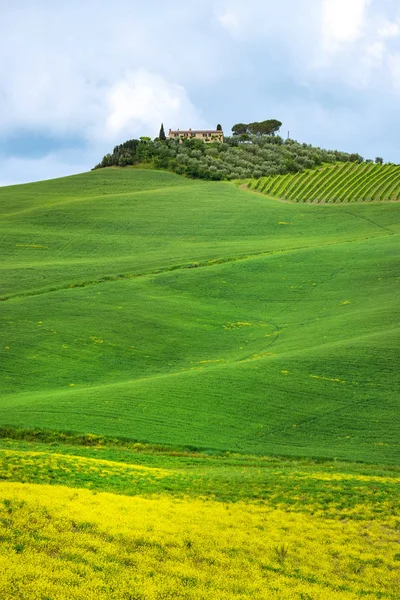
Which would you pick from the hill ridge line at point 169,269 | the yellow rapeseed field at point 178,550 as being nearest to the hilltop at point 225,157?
the hill ridge line at point 169,269

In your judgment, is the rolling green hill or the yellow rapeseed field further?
the rolling green hill

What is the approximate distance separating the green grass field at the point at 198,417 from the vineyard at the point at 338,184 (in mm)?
26924

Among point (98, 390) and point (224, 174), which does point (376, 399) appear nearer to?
point (98, 390)

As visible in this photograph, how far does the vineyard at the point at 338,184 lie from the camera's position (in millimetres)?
109688

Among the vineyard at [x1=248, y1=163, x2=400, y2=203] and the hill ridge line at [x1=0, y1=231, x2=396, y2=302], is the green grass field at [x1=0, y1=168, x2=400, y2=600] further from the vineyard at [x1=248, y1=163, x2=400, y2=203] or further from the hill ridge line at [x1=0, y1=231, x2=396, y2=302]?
the vineyard at [x1=248, y1=163, x2=400, y2=203]

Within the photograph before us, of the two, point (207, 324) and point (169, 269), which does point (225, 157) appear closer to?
point (169, 269)

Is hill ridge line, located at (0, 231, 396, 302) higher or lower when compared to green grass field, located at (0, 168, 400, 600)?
higher

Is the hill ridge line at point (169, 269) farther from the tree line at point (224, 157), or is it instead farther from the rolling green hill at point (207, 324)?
the tree line at point (224, 157)

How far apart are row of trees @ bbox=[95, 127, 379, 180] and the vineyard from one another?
5.04 meters

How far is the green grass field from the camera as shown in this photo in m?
18.0

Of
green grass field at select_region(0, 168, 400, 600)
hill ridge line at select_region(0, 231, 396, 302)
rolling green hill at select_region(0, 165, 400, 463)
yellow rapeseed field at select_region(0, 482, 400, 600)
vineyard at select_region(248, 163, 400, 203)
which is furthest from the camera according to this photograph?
vineyard at select_region(248, 163, 400, 203)

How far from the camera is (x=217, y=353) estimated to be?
47.6m

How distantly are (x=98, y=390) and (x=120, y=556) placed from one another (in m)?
21.3

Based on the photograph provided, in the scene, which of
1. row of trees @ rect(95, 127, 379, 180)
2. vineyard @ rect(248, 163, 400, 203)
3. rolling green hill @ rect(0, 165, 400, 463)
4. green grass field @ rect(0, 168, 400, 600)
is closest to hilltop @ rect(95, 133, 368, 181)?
row of trees @ rect(95, 127, 379, 180)
